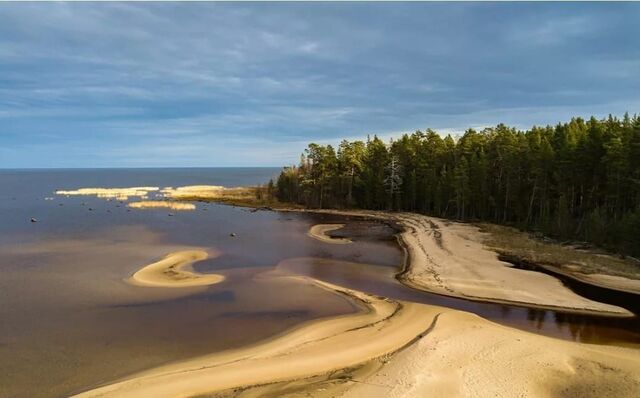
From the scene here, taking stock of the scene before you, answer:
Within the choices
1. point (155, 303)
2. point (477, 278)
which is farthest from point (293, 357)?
point (477, 278)

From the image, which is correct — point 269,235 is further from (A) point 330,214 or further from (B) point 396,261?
(A) point 330,214

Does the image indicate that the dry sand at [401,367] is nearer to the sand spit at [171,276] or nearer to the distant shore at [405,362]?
the distant shore at [405,362]

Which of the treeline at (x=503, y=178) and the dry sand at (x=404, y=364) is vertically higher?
the treeline at (x=503, y=178)

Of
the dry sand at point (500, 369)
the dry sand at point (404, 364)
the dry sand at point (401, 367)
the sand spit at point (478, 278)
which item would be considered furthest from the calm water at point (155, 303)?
the dry sand at point (500, 369)

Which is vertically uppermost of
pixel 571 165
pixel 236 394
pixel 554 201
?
pixel 571 165

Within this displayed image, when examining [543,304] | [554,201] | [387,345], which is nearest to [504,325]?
[543,304]

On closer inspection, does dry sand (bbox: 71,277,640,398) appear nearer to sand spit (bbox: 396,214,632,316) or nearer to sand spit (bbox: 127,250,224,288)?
sand spit (bbox: 396,214,632,316)
